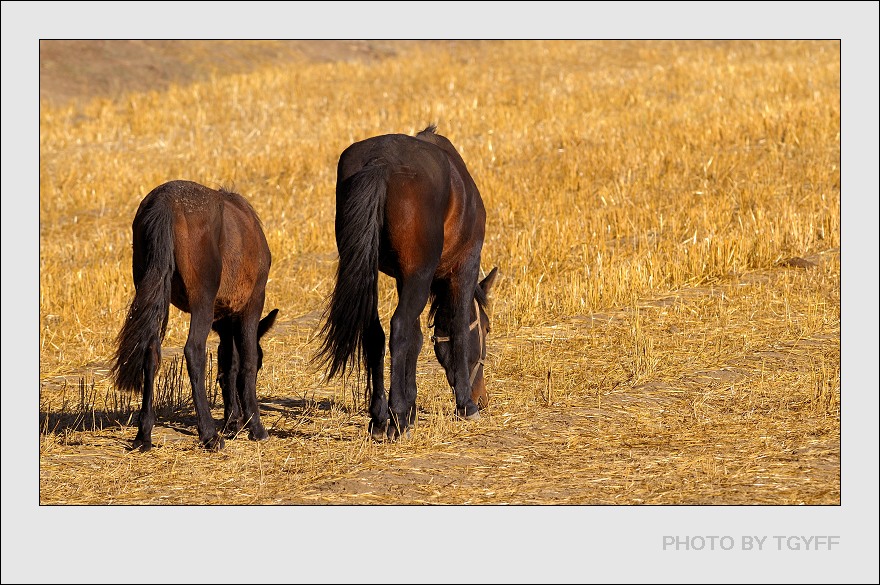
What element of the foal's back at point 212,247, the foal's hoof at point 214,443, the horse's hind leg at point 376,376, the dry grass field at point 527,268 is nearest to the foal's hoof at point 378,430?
the horse's hind leg at point 376,376

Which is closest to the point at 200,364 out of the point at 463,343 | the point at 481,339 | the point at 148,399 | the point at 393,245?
the point at 148,399

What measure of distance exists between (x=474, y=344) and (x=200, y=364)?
2.12 m

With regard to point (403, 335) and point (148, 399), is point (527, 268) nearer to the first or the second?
point (403, 335)

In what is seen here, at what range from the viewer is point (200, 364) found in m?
7.22

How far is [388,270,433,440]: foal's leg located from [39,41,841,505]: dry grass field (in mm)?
240

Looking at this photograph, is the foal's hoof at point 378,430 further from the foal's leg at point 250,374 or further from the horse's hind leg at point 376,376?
the foal's leg at point 250,374

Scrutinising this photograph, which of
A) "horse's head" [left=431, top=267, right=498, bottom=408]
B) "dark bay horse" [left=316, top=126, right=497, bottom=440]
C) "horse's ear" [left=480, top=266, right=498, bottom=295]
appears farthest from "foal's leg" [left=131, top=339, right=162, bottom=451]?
"horse's ear" [left=480, top=266, right=498, bottom=295]

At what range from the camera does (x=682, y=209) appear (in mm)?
15047

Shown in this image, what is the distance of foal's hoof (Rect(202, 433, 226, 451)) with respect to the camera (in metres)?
7.33

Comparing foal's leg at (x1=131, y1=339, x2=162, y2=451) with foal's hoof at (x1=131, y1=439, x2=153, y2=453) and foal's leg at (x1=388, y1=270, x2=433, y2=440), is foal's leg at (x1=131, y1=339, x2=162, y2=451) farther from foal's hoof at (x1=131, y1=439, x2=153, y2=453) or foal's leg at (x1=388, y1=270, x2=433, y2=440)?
foal's leg at (x1=388, y1=270, x2=433, y2=440)

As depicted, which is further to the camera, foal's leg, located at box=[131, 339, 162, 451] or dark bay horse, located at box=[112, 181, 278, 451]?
foal's leg, located at box=[131, 339, 162, 451]

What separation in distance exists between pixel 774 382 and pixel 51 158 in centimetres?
1567

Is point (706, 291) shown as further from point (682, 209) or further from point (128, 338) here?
point (128, 338)

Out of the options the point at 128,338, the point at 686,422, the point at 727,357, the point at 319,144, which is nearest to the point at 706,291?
the point at 727,357
